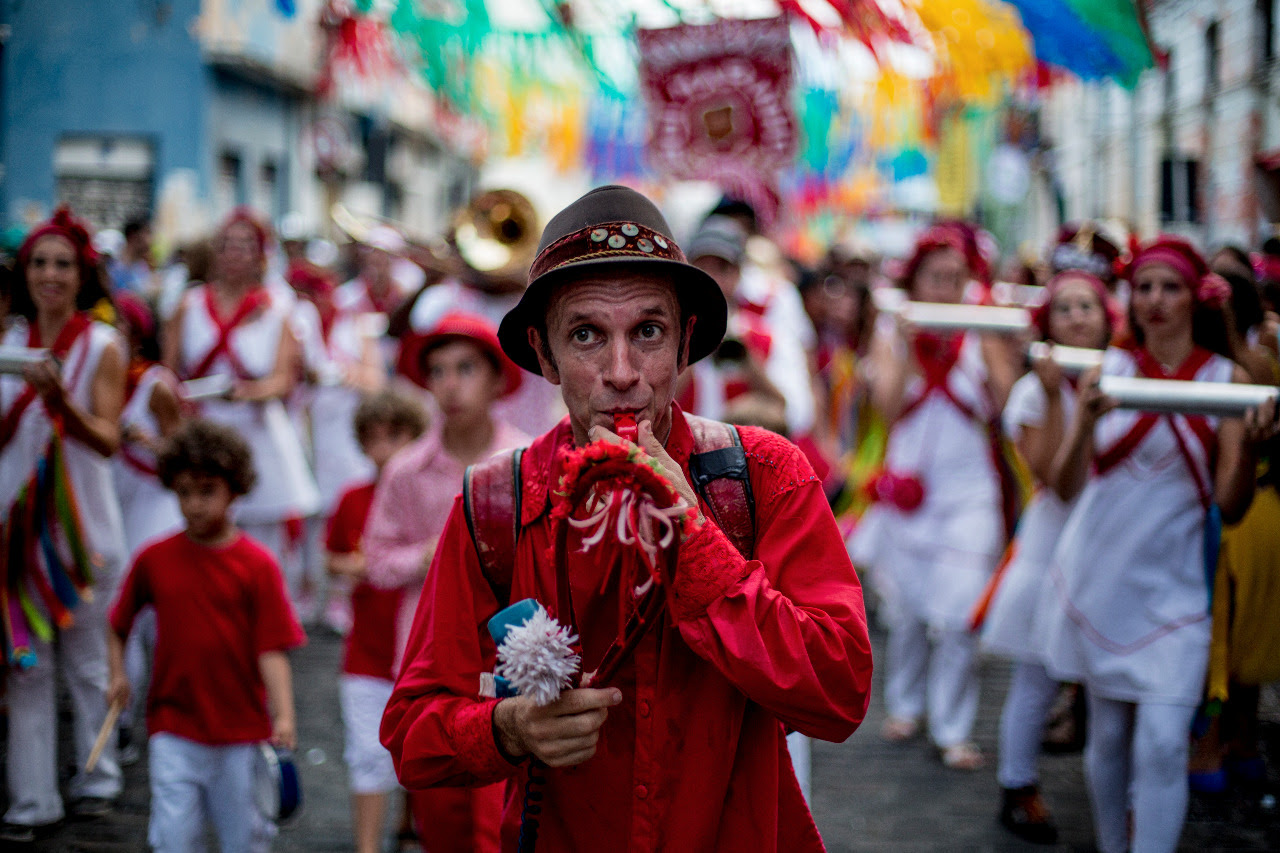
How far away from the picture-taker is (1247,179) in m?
8.82

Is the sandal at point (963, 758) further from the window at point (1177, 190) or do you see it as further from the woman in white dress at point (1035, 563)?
the window at point (1177, 190)

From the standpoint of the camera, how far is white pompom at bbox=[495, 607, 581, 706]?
6.23 ft

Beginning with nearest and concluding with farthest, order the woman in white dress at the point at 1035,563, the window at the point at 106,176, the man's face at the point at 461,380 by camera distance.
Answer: the man's face at the point at 461,380 → the woman in white dress at the point at 1035,563 → the window at the point at 106,176

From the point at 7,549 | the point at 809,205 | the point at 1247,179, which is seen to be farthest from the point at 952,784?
the point at 809,205

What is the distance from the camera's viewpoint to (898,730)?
6531mm

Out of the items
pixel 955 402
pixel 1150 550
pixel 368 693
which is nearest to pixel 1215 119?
pixel 955 402

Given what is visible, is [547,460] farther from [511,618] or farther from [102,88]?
[102,88]

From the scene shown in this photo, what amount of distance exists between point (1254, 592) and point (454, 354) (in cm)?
328

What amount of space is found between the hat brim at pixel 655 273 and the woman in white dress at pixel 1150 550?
215 centimetres

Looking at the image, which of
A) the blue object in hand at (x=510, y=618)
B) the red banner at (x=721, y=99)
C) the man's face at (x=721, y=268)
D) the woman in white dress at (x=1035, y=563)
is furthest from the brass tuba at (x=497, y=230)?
the blue object in hand at (x=510, y=618)

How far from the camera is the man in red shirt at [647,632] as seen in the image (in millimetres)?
1939

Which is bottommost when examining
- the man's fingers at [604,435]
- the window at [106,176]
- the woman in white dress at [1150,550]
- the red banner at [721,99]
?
the woman in white dress at [1150,550]

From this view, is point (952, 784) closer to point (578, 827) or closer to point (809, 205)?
point (578, 827)

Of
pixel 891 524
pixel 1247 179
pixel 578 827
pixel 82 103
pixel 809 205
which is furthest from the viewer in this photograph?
pixel 809 205
